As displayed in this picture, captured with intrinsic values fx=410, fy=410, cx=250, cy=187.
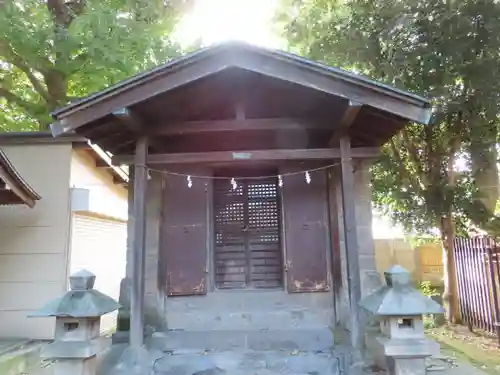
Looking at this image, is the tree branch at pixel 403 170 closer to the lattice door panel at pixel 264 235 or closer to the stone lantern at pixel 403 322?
the lattice door panel at pixel 264 235

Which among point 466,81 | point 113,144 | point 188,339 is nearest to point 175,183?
point 113,144

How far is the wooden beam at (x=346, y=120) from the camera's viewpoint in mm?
4406

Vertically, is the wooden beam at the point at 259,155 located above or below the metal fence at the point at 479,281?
above

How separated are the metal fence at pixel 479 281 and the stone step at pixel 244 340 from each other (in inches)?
126

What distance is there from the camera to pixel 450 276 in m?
8.23

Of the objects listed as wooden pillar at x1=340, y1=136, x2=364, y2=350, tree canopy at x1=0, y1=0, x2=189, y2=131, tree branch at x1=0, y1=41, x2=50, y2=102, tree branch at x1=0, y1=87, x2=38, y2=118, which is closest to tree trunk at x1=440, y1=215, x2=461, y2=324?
wooden pillar at x1=340, y1=136, x2=364, y2=350

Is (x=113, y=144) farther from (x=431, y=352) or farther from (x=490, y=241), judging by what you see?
(x=490, y=241)

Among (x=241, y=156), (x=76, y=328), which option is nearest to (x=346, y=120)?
(x=241, y=156)

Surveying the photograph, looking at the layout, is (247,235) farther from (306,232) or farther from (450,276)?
(450,276)

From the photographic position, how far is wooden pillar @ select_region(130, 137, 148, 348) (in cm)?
463

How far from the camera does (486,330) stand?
23.2 feet

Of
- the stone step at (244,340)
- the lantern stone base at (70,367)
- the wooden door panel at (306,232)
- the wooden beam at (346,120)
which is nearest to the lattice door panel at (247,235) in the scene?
the wooden door panel at (306,232)

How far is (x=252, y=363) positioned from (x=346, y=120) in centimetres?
309

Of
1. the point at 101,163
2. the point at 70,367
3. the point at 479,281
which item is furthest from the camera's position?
the point at 101,163
